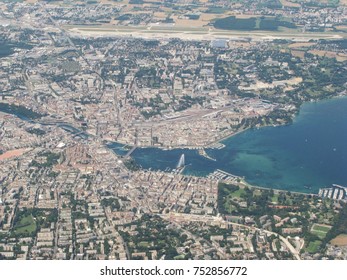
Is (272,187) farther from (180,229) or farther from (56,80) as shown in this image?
(56,80)

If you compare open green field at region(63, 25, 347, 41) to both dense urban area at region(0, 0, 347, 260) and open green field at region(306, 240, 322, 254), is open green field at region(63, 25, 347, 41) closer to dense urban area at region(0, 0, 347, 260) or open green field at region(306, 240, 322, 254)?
dense urban area at region(0, 0, 347, 260)

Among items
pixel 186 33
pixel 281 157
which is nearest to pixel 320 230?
pixel 281 157

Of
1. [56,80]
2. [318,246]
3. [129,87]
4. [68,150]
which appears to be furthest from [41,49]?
[318,246]

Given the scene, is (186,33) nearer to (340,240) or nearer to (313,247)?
(340,240)

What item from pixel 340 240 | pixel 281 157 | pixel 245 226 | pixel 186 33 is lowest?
pixel 245 226

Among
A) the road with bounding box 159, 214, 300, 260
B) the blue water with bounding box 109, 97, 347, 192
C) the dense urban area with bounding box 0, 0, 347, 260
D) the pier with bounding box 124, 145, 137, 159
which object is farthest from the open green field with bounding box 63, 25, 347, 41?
the road with bounding box 159, 214, 300, 260

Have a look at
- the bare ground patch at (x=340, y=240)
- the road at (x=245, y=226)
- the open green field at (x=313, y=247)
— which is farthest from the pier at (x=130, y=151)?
the bare ground patch at (x=340, y=240)
